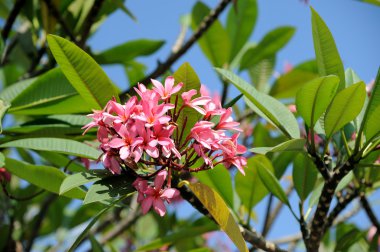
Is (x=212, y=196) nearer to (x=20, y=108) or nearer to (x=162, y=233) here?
(x=20, y=108)

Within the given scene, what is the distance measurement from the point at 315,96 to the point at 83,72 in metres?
0.49

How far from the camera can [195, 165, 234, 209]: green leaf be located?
1454 millimetres

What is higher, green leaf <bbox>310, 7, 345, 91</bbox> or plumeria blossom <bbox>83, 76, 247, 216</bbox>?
green leaf <bbox>310, 7, 345, 91</bbox>

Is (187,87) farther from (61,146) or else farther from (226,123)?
(61,146)

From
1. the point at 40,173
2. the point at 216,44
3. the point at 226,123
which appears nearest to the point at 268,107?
the point at 226,123

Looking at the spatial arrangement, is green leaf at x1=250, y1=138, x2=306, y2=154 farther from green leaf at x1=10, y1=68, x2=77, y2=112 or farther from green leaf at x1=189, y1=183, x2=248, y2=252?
green leaf at x1=10, y1=68, x2=77, y2=112

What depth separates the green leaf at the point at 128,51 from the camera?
2.12 metres

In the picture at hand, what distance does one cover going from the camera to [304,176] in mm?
1491

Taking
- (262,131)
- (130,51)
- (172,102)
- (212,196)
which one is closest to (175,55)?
(130,51)

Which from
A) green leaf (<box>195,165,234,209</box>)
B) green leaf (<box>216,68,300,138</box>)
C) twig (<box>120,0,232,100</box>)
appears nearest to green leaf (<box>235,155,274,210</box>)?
green leaf (<box>195,165,234,209</box>)

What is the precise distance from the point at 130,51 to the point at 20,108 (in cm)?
78

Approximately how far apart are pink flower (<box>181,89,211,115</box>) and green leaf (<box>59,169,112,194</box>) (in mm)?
219

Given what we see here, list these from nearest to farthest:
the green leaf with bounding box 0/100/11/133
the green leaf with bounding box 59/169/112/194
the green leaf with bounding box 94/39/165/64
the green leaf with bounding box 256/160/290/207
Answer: the green leaf with bounding box 59/169/112/194
the green leaf with bounding box 0/100/11/133
the green leaf with bounding box 256/160/290/207
the green leaf with bounding box 94/39/165/64

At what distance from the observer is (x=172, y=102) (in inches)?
45.9
